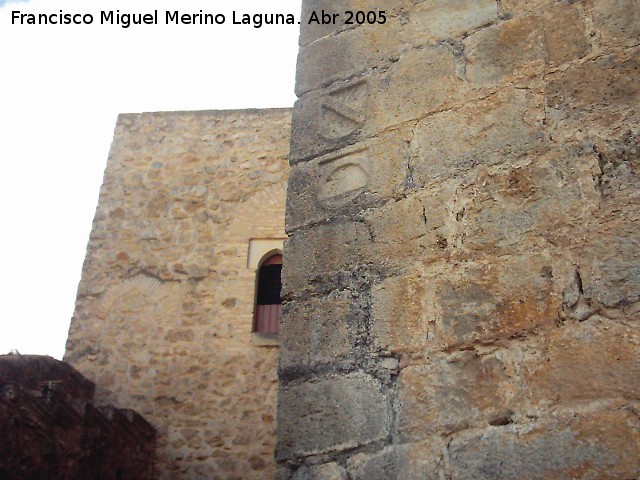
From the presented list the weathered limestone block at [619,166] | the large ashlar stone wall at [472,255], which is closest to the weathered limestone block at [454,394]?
the large ashlar stone wall at [472,255]

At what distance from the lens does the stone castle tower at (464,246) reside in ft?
5.42

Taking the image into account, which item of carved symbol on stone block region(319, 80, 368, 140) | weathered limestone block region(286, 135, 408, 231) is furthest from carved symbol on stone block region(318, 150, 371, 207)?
carved symbol on stone block region(319, 80, 368, 140)

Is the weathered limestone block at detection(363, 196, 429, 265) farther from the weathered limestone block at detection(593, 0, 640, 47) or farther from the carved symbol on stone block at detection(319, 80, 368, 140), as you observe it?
the weathered limestone block at detection(593, 0, 640, 47)

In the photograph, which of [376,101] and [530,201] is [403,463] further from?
[376,101]

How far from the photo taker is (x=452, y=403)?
1775mm

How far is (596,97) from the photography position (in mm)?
1873

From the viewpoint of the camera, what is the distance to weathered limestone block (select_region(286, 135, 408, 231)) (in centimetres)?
214

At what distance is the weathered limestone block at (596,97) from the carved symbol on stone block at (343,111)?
621 millimetres

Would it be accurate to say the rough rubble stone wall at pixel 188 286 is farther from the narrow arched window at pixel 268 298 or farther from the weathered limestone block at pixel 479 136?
the weathered limestone block at pixel 479 136

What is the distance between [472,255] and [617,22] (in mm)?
744

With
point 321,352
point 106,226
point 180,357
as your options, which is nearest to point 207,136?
point 106,226

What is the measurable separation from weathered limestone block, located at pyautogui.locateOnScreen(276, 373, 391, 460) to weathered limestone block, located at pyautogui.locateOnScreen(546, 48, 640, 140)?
2.82 feet

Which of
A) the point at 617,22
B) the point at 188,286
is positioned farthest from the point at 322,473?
the point at 188,286

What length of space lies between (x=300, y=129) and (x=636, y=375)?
1.34 meters
